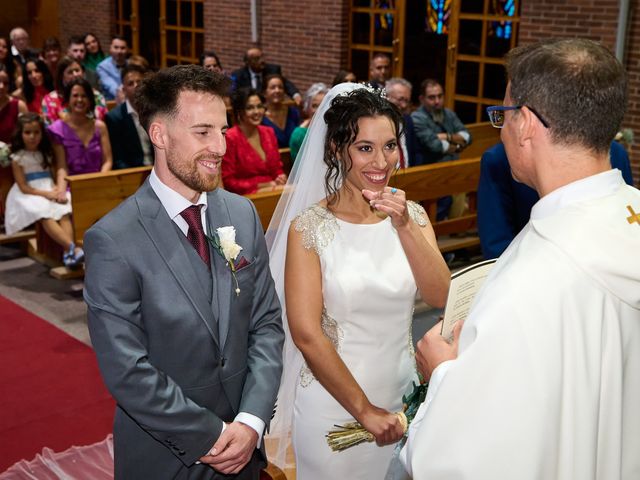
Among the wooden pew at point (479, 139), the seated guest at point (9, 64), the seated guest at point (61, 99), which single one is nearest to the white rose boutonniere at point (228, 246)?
the seated guest at point (61, 99)

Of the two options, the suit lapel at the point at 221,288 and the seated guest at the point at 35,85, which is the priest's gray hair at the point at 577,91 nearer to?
the suit lapel at the point at 221,288

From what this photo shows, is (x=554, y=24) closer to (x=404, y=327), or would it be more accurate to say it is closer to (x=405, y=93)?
(x=405, y=93)

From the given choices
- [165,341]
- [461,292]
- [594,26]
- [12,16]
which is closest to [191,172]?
[165,341]

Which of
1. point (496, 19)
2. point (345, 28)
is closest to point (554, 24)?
point (496, 19)

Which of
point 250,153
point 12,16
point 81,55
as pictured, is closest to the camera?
point 250,153

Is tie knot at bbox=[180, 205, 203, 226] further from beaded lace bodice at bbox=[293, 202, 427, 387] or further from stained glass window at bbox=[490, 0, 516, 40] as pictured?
stained glass window at bbox=[490, 0, 516, 40]

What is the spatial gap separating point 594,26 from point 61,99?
18.6 feet

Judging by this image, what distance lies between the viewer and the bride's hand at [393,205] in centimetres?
293

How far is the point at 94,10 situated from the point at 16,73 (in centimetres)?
500

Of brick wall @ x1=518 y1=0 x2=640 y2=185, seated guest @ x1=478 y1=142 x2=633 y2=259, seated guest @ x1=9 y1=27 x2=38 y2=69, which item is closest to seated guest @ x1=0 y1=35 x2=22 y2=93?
seated guest @ x1=9 y1=27 x2=38 y2=69

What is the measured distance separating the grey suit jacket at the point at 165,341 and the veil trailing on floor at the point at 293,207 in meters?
0.68

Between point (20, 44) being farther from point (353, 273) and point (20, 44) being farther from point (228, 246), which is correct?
point (228, 246)

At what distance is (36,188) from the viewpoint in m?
7.57

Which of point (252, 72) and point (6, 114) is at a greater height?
point (252, 72)
